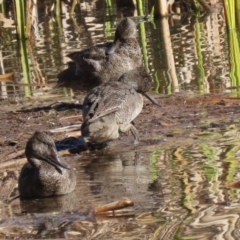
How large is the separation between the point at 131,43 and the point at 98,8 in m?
9.40

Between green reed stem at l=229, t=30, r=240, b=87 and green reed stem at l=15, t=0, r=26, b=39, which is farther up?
green reed stem at l=15, t=0, r=26, b=39

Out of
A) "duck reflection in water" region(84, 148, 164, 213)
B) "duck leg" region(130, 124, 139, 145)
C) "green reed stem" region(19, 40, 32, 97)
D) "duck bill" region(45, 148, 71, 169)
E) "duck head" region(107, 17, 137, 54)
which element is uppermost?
"duck head" region(107, 17, 137, 54)

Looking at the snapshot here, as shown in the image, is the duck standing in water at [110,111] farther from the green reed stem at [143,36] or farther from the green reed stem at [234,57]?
the green reed stem at [143,36]

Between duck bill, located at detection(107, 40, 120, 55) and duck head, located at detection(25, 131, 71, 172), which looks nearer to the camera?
duck head, located at detection(25, 131, 71, 172)

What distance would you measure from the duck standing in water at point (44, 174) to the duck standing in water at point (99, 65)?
323 centimetres

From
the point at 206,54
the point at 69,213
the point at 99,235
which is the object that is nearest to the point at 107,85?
the point at 69,213

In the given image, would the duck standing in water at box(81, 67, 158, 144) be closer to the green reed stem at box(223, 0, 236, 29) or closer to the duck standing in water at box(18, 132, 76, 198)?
the duck standing in water at box(18, 132, 76, 198)

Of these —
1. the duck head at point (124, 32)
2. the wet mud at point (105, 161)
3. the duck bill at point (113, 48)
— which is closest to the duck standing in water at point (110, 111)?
the wet mud at point (105, 161)

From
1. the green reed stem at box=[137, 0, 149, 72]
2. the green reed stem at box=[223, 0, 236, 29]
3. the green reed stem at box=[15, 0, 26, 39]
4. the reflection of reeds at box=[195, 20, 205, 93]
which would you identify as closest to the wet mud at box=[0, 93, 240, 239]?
the reflection of reeds at box=[195, 20, 205, 93]

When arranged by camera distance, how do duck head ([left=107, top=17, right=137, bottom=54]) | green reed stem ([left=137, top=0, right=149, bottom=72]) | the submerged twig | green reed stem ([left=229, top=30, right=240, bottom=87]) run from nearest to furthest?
1. the submerged twig
2. green reed stem ([left=229, top=30, right=240, bottom=87])
3. duck head ([left=107, top=17, right=137, bottom=54])
4. green reed stem ([left=137, top=0, right=149, bottom=72])

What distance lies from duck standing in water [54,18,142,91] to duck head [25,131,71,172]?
10.5 feet

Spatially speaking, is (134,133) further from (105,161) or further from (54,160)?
(54,160)

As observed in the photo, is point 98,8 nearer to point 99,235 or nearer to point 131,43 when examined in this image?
point 131,43

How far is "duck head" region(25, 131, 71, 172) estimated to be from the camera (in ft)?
20.6
